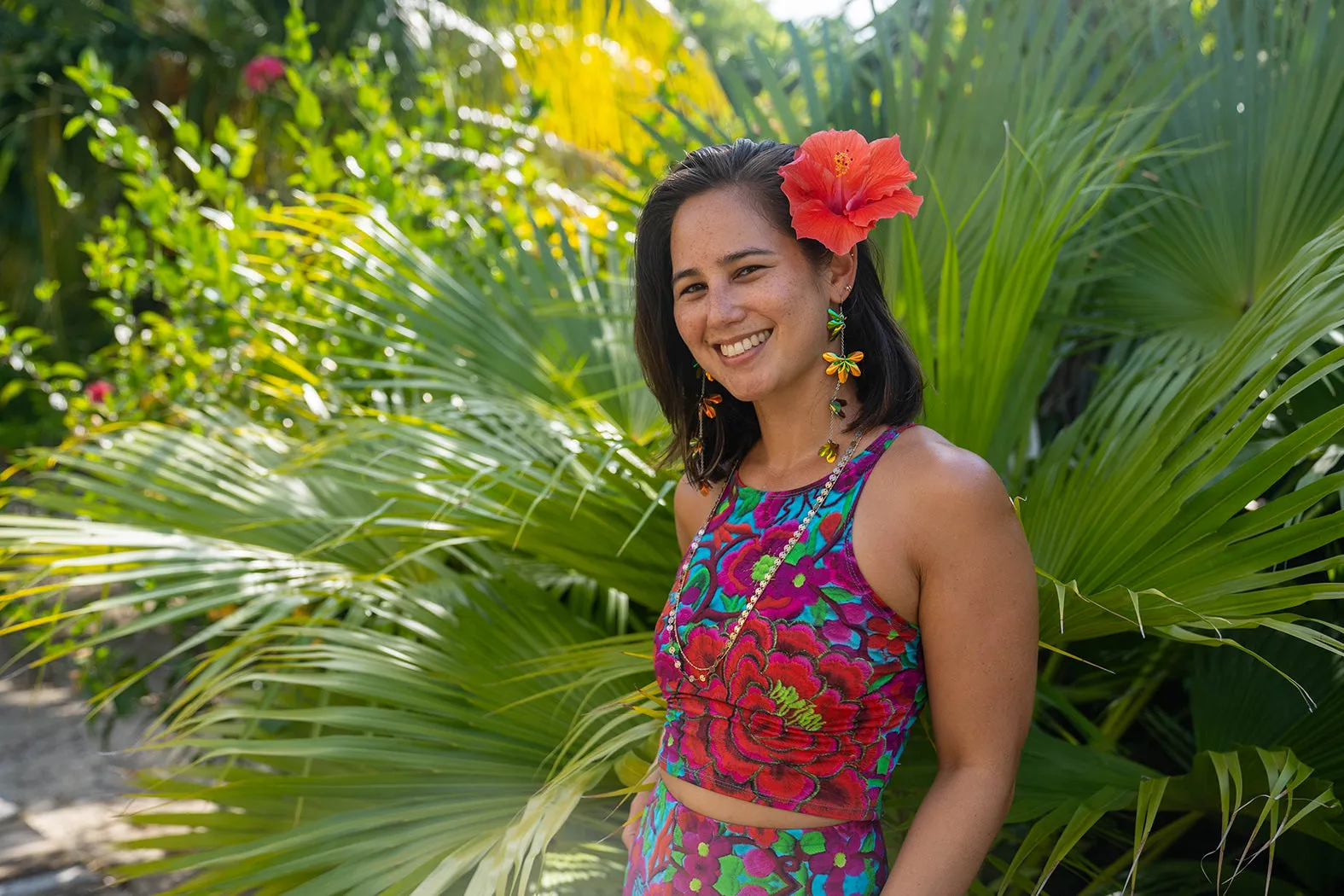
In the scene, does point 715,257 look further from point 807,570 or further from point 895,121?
point 895,121

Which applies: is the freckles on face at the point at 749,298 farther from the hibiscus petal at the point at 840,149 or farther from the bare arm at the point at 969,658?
the bare arm at the point at 969,658

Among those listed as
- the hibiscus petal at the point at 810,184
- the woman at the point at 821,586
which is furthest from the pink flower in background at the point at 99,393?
the hibiscus petal at the point at 810,184

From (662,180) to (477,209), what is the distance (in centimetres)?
251

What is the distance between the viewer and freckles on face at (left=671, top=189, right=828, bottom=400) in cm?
133

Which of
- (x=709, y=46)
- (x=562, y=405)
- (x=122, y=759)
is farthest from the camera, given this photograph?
(x=709, y=46)

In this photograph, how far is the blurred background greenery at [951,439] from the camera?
138cm

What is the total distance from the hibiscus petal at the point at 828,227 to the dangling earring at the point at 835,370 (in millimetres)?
94

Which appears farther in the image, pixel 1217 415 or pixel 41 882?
pixel 41 882

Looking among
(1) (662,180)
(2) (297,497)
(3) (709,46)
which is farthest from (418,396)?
(3) (709,46)

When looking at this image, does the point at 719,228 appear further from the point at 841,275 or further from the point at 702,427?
the point at 702,427

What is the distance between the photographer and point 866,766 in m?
1.26

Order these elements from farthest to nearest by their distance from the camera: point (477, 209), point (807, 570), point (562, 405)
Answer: point (477, 209) < point (562, 405) < point (807, 570)

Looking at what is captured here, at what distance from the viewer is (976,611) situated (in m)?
1.14

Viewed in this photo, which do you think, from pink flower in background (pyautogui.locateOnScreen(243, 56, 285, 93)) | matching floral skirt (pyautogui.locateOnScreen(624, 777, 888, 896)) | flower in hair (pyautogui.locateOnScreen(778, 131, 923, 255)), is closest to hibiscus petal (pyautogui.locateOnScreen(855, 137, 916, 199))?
flower in hair (pyautogui.locateOnScreen(778, 131, 923, 255))
